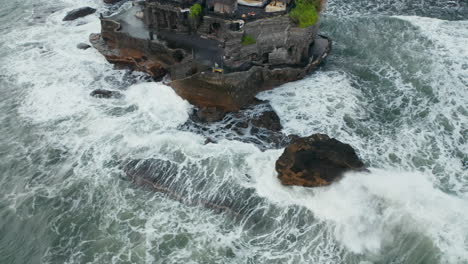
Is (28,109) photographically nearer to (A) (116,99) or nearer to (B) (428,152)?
(A) (116,99)

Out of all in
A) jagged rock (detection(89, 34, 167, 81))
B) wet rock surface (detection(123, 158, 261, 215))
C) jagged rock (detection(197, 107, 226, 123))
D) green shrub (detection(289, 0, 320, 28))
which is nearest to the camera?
wet rock surface (detection(123, 158, 261, 215))

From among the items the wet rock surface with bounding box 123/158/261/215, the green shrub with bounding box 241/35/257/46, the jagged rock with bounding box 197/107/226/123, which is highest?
the green shrub with bounding box 241/35/257/46

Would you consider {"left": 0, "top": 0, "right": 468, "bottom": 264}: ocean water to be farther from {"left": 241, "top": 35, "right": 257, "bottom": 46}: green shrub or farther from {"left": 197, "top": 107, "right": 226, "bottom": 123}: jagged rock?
{"left": 241, "top": 35, "right": 257, "bottom": 46}: green shrub

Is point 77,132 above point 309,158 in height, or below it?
below

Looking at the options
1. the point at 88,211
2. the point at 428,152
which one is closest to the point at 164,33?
the point at 88,211

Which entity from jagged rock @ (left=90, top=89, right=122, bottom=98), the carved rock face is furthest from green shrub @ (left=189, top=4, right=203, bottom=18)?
the carved rock face

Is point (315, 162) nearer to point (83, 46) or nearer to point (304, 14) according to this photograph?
point (304, 14)

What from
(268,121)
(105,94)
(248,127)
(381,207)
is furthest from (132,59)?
(381,207)
